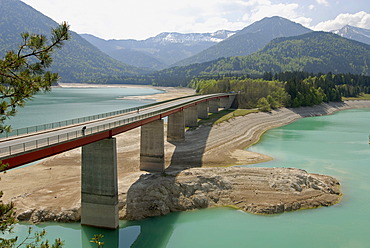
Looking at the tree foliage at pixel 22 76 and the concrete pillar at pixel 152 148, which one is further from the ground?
the tree foliage at pixel 22 76

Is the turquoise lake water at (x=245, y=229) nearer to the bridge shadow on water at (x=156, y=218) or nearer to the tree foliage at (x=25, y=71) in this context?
the bridge shadow on water at (x=156, y=218)

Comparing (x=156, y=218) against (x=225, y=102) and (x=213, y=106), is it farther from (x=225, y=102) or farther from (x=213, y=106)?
(x=225, y=102)

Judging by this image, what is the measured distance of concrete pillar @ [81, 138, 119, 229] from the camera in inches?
1351

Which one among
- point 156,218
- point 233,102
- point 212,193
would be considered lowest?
point 156,218

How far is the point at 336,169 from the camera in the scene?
2183 inches

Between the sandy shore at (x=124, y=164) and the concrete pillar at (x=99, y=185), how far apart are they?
265 cm

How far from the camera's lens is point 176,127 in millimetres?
72375

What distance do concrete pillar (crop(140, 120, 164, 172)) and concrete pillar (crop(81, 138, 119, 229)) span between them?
1795cm

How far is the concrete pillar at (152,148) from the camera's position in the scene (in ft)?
172

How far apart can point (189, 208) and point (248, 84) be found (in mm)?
112438

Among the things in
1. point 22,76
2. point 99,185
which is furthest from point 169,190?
point 22,76

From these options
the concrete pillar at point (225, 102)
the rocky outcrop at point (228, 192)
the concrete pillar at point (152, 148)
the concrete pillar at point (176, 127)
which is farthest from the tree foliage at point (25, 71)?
the concrete pillar at point (225, 102)

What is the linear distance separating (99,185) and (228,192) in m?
17.4

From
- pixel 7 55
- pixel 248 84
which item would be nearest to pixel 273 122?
pixel 248 84
